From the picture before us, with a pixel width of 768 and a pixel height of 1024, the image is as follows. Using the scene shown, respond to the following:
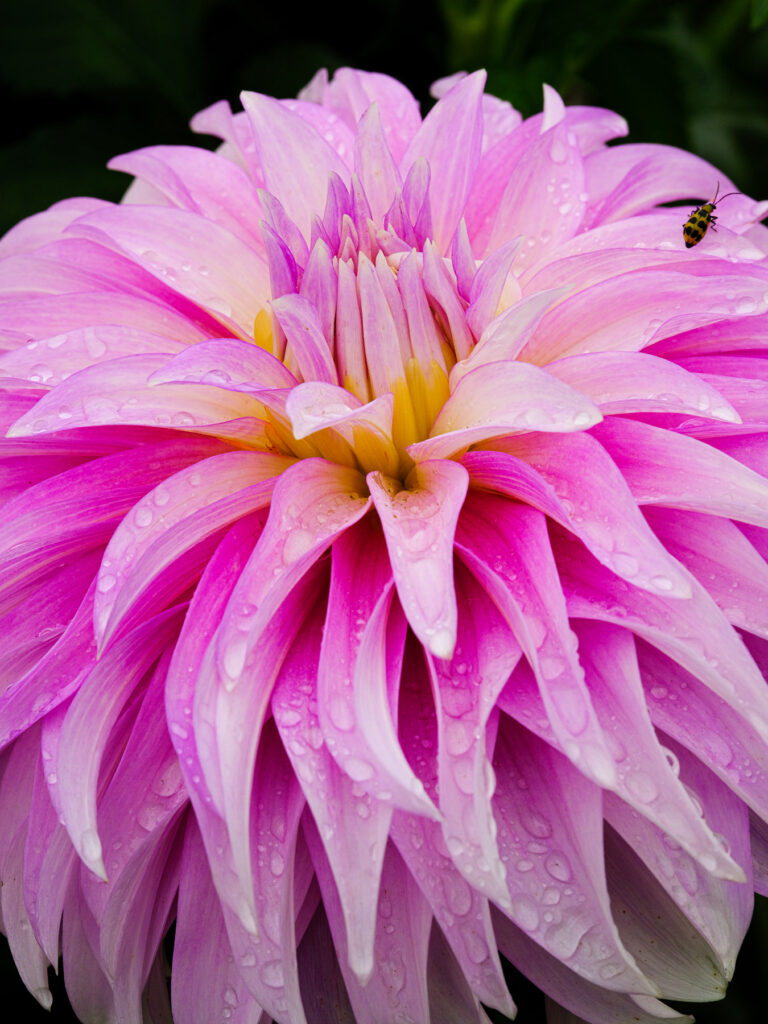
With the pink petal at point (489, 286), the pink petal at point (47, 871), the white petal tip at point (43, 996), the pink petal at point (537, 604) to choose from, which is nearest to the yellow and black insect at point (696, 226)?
the pink petal at point (489, 286)

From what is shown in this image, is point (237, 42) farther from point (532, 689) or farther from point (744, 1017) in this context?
point (744, 1017)

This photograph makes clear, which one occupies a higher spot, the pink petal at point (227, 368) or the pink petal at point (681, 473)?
the pink petal at point (227, 368)

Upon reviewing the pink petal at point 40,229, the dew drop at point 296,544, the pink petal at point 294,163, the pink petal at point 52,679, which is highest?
the pink petal at point 40,229

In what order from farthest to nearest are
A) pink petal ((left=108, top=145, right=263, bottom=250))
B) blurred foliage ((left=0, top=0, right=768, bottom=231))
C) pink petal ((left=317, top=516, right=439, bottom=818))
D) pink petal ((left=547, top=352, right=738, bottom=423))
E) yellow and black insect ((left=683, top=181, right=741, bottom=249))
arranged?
blurred foliage ((left=0, top=0, right=768, bottom=231)) → pink petal ((left=108, top=145, right=263, bottom=250)) → yellow and black insect ((left=683, top=181, right=741, bottom=249)) → pink petal ((left=547, top=352, right=738, bottom=423)) → pink petal ((left=317, top=516, right=439, bottom=818))

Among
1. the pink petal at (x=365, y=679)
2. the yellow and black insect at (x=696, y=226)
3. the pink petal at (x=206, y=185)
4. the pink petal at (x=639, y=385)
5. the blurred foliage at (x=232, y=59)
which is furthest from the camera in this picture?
the blurred foliage at (x=232, y=59)

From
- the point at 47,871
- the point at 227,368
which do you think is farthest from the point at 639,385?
the point at 47,871

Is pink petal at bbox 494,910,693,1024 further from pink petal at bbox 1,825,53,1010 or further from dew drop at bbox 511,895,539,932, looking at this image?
pink petal at bbox 1,825,53,1010

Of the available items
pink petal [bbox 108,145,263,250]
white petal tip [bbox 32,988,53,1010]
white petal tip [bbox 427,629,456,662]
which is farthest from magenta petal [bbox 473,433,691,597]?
white petal tip [bbox 32,988,53,1010]

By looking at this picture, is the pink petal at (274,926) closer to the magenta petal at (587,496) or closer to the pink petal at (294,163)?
the magenta petal at (587,496)
